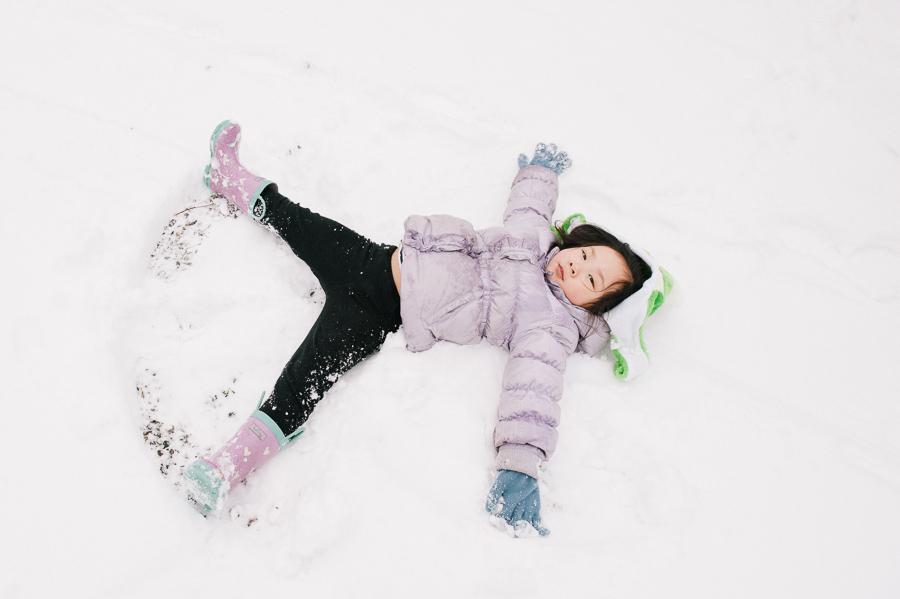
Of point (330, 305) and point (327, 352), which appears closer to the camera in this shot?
point (327, 352)

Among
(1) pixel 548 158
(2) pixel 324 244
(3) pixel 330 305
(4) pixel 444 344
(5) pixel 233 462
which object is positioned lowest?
(5) pixel 233 462

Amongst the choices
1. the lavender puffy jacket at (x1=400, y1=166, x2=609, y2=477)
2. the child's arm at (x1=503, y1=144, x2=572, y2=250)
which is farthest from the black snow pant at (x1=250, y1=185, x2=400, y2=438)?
the child's arm at (x1=503, y1=144, x2=572, y2=250)

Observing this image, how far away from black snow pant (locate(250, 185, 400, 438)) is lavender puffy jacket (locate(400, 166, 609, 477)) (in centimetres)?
11

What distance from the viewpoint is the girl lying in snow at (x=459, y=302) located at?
1.77m

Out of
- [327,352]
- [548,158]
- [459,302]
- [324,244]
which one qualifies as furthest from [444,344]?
[548,158]

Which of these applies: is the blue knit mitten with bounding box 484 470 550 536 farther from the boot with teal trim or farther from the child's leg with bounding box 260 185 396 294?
the child's leg with bounding box 260 185 396 294

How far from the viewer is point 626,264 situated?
200 centimetres

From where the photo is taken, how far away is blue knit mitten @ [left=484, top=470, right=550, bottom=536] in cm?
172

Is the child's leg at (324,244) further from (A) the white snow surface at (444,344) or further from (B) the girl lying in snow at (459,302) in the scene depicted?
(A) the white snow surface at (444,344)

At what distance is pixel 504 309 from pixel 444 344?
281mm

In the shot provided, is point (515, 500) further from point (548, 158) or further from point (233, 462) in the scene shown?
point (548, 158)

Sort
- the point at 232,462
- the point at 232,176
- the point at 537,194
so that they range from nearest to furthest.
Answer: the point at 232,462 → the point at 232,176 → the point at 537,194

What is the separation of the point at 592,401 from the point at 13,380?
2.06 m

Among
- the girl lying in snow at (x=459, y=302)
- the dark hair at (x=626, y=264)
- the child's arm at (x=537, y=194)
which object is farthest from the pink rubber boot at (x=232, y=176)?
the dark hair at (x=626, y=264)
